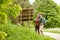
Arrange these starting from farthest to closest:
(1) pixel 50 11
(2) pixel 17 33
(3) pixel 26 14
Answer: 1. (1) pixel 50 11
2. (3) pixel 26 14
3. (2) pixel 17 33

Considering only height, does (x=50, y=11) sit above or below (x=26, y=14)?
below

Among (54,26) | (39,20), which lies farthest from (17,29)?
(54,26)

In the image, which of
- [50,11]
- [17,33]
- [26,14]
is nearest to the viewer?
[17,33]

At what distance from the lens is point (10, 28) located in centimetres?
1266

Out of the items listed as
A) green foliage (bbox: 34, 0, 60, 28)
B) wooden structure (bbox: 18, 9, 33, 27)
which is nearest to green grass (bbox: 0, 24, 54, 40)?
wooden structure (bbox: 18, 9, 33, 27)

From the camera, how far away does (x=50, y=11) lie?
25.6 metres

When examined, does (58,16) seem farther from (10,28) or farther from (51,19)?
(10,28)

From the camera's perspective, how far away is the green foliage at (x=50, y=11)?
80.1ft

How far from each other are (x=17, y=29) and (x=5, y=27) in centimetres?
58

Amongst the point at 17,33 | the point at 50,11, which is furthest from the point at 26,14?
the point at 50,11

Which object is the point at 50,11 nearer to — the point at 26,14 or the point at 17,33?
the point at 26,14

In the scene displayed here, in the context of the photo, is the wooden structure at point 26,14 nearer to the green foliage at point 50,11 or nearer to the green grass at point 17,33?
the green grass at point 17,33

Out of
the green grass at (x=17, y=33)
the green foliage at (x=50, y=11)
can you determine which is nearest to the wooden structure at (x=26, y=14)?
the green grass at (x=17, y=33)

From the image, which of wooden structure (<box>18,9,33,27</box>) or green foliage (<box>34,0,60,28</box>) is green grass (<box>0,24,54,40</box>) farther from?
green foliage (<box>34,0,60,28</box>)
